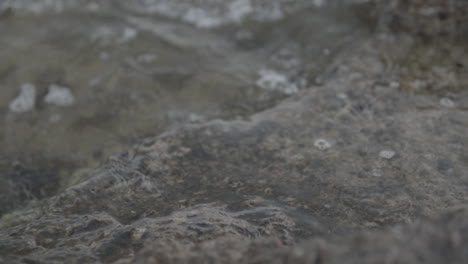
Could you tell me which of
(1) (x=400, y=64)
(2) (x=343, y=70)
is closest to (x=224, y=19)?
(2) (x=343, y=70)

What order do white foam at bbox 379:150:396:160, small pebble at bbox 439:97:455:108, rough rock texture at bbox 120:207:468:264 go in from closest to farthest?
rough rock texture at bbox 120:207:468:264
white foam at bbox 379:150:396:160
small pebble at bbox 439:97:455:108

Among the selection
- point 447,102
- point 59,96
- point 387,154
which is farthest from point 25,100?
point 447,102

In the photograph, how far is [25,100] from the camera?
12.9 ft

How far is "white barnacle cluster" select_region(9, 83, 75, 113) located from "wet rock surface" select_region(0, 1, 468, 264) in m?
0.73

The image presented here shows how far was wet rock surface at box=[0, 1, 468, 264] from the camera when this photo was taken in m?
1.64

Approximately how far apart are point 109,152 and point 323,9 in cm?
274

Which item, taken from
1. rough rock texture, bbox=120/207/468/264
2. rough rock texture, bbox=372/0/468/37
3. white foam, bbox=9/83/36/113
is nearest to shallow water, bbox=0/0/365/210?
white foam, bbox=9/83/36/113

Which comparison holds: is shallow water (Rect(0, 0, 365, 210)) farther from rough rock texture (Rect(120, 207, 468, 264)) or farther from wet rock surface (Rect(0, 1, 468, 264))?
rough rock texture (Rect(120, 207, 468, 264))

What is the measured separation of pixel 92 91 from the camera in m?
3.97

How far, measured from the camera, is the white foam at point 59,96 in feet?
12.7

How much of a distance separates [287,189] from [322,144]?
540 mm

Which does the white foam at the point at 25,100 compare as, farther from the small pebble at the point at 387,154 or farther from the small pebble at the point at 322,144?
the small pebble at the point at 387,154

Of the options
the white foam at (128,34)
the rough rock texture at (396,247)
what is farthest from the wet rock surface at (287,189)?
the white foam at (128,34)

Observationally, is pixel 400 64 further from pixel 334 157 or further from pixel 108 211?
pixel 108 211
